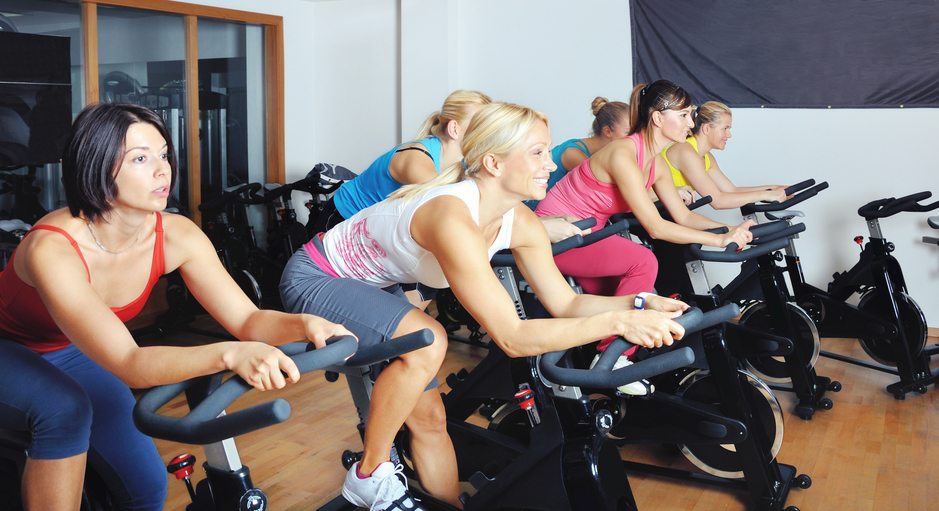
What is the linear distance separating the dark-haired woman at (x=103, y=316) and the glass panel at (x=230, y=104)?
4.05 meters

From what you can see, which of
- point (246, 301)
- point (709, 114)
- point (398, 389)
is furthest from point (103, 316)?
point (709, 114)

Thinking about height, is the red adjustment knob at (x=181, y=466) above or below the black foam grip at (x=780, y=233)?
below

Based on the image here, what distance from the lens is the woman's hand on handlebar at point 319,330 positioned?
169 cm

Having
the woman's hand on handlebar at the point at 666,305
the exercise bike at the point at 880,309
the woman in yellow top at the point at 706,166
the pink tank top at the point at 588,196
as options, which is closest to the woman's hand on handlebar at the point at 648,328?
the woman's hand on handlebar at the point at 666,305

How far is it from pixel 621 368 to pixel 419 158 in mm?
1649

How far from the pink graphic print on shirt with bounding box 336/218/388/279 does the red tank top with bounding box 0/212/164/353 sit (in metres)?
0.49

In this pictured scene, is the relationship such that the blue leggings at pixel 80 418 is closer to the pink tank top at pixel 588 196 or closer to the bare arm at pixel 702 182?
the pink tank top at pixel 588 196

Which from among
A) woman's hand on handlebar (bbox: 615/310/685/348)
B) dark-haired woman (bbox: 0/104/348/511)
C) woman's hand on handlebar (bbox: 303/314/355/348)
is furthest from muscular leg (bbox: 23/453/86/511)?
woman's hand on handlebar (bbox: 615/310/685/348)

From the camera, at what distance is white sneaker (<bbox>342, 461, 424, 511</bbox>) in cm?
204

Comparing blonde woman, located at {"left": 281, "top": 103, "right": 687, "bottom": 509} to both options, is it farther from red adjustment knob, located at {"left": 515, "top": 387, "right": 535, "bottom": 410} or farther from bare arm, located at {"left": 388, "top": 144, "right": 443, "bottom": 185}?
bare arm, located at {"left": 388, "top": 144, "right": 443, "bottom": 185}

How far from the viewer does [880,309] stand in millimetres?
4098

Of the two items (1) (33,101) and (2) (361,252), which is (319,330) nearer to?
(2) (361,252)

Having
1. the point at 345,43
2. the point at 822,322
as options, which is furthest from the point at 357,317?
the point at 345,43

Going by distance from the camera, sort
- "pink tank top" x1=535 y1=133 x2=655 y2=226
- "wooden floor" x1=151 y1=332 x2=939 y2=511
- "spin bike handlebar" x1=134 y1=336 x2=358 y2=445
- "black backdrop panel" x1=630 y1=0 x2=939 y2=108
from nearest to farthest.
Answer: "spin bike handlebar" x1=134 y1=336 x2=358 y2=445 → "wooden floor" x1=151 y1=332 x2=939 y2=511 → "pink tank top" x1=535 y1=133 x2=655 y2=226 → "black backdrop panel" x1=630 y1=0 x2=939 y2=108
